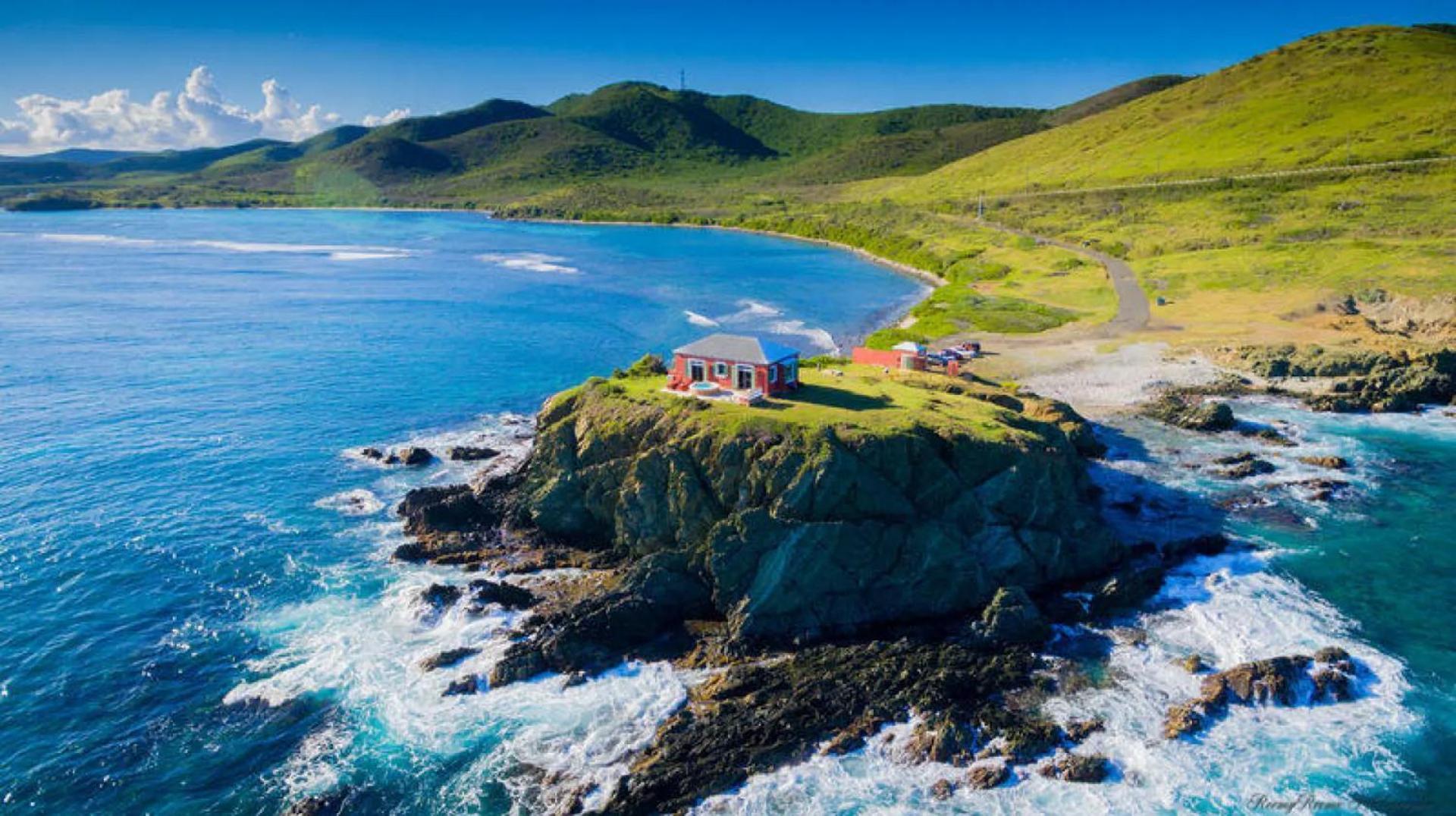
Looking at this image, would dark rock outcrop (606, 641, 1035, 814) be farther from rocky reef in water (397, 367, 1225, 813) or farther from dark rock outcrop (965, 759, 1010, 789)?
dark rock outcrop (965, 759, 1010, 789)

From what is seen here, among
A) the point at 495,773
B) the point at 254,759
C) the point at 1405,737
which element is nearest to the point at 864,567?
the point at 495,773

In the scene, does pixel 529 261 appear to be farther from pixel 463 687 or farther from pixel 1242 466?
pixel 463 687

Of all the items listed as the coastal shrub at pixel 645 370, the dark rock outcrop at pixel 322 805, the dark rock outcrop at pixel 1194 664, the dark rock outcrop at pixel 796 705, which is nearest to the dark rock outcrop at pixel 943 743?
the dark rock outcrop at pixel 796 705

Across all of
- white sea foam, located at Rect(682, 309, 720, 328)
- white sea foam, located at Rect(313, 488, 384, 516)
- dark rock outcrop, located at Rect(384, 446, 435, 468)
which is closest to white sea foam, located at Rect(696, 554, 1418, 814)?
white sea foam, located at Rect(313, 488, 384, 516)

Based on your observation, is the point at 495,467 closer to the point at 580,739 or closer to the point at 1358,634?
the point at 580,739

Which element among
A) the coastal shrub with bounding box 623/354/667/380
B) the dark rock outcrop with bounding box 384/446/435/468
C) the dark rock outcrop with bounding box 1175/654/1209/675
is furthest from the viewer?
the dark rock outcrop with bounding box 384/446/435/468

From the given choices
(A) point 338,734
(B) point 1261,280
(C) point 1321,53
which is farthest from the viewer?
(C) point 1321,53
